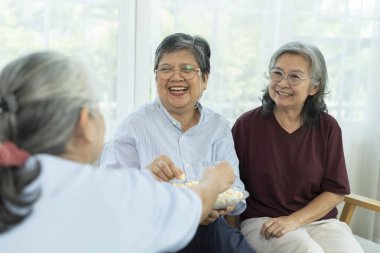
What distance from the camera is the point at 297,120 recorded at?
86.0 inches

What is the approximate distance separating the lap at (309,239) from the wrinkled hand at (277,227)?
0.02 meters

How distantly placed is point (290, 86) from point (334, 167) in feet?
1.36

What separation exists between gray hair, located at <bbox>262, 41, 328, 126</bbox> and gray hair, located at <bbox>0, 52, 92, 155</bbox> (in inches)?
53.2

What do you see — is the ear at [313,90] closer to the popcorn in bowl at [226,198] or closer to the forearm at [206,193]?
the popcorn in bowl at [226,198]

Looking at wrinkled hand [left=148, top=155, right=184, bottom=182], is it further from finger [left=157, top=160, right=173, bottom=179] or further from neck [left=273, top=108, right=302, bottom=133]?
neck [left=273, top=108, right=302, bottom=133]

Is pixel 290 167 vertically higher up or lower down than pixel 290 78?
lower down

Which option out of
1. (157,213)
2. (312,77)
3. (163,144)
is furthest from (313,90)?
(157,213)

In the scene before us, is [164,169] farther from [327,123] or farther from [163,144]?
[327,123]

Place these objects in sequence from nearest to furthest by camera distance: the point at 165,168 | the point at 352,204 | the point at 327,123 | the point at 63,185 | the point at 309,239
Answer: the point at 63,185 → the point at 165,168 → the point at 309,239 → the point at 327,123 → the point at 352,204

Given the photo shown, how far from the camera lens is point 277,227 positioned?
197 cm

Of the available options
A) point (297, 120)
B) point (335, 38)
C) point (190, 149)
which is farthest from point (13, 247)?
point (335, 38)

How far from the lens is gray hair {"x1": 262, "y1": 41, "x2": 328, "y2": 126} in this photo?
2123 millimetres

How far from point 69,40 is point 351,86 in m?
1.65

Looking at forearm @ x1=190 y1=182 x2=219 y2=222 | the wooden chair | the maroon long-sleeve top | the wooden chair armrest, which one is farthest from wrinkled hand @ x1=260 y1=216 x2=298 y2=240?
forearm @ x1=190 y1=182 x2=219 y2=222
